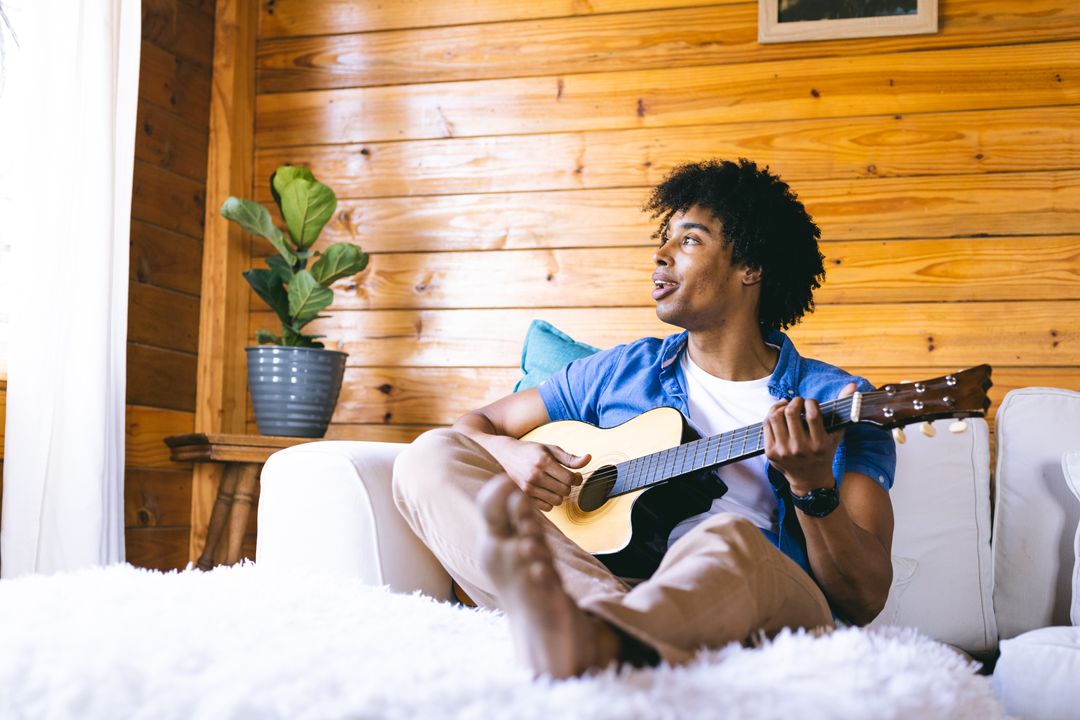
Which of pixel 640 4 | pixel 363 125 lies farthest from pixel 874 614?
pixel 363 125

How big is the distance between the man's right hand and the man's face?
31cm

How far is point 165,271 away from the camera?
8.38 ft

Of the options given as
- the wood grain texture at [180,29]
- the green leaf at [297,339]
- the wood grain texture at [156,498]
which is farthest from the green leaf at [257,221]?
the wood grain texture at [156,498]

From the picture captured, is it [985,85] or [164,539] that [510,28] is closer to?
[985,85]

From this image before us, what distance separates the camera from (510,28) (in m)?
2.59

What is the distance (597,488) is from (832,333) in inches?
38.4

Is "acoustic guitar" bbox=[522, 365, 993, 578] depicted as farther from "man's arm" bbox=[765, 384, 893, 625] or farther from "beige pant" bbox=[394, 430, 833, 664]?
"beige pant" bbox=[394, 430, 833, 664]

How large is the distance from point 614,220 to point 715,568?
1571 millimetres

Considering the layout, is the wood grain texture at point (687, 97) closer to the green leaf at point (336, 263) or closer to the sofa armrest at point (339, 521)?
the green leaf at point (336, 263)

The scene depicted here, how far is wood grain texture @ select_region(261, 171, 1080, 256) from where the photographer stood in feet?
7.36

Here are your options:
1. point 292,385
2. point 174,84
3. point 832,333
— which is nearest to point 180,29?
point 174,84

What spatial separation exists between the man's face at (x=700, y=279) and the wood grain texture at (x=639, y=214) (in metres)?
0.67

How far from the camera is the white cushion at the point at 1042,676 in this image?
1.24 metres

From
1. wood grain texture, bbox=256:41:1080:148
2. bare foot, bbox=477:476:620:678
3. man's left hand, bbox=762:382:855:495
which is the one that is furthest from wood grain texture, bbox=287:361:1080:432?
bare foot, bbox=477:476:620:678
